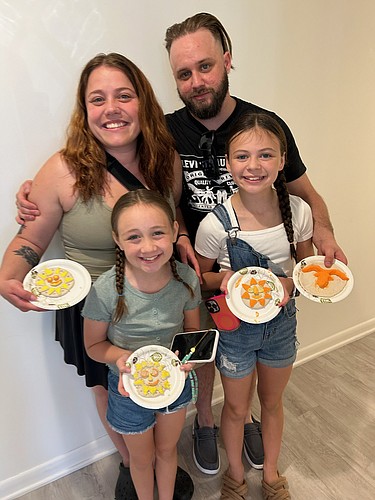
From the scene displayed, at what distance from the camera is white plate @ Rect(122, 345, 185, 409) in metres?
1.31

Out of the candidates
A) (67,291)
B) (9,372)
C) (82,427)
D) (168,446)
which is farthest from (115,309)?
(82,427)

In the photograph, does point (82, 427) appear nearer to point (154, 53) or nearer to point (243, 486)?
point (243, 486)

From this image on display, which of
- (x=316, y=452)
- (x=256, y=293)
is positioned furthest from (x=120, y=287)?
(x=316, y=452)

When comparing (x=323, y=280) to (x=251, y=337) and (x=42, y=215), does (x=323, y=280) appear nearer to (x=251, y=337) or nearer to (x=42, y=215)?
(x=251, y=337)

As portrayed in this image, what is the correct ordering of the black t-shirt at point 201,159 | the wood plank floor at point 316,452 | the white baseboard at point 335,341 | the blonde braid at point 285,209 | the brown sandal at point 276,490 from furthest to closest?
the white baseboard at point 335,341
the wood plank floor at point 316,452
the brown sandal at point 276,490
the black t-shirt at point 201,159
the blonde braid at point 285,209

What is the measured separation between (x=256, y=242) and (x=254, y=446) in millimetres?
996

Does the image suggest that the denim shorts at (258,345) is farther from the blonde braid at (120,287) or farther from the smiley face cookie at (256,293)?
the blonde braid at (120,287)

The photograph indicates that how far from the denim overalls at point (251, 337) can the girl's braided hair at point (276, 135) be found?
0.12 metres

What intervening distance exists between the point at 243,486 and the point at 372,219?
60.4 inches

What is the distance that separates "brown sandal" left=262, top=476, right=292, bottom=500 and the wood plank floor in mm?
53

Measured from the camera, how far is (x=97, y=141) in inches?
55.2

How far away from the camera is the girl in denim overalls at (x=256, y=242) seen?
138 centimetres

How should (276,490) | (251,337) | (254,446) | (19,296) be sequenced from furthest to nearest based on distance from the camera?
(254,446)
(276,490)
(251,337)
(19,296)

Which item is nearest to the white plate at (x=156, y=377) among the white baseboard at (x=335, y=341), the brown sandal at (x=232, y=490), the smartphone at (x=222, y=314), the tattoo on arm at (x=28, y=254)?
the smartphone at (x=222, y=314)
